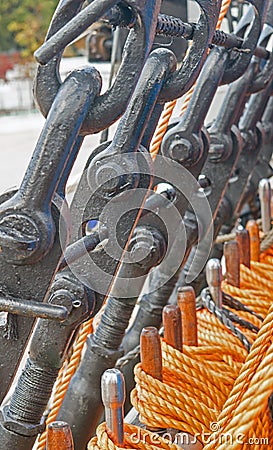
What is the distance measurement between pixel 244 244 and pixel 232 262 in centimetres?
8

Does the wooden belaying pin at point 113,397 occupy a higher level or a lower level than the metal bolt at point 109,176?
lower

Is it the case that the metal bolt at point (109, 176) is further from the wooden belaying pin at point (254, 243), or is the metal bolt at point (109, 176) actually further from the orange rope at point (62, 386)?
the wooden belaying pin at point (254, 243)

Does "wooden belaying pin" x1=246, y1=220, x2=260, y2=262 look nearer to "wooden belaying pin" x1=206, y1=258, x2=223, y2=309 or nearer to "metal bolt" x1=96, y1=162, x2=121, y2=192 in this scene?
"wooden belaying pin" x1=206, y1=258, x2=223, y2=309

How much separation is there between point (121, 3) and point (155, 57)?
5.4 inches

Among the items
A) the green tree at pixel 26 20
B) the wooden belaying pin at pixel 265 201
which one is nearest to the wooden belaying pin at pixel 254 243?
the wooden belaying pin at pixel 265 201

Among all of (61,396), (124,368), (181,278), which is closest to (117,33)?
(181,278)

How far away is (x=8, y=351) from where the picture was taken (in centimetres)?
67

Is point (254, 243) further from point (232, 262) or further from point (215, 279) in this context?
point (215, 279)

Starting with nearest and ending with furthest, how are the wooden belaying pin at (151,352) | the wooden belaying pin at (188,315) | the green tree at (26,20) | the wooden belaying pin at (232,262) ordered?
the wooden belaying pin at (151,352) → the wooden belaying pin at (188,315) → the wooden belaying pin at (232,262) → the green tree at (26,20)

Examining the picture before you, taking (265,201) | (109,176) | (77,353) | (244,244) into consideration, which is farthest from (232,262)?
(109,176)

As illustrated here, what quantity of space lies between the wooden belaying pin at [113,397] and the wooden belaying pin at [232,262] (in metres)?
0.46

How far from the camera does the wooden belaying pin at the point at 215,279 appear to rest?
0.94 meters

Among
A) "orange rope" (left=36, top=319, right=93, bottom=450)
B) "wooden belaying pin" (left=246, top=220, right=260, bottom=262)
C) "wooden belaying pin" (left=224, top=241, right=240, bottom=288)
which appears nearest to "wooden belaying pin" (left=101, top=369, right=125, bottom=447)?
"orange rope" (left=36, top=319, right=93, bottom=450)

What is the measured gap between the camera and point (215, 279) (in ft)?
3.08
